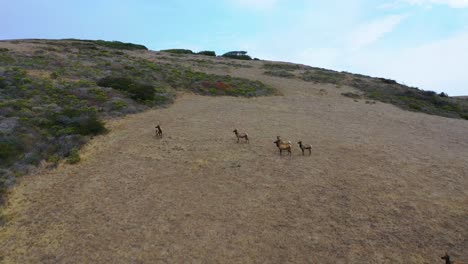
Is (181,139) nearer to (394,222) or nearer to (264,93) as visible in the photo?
(394,222)

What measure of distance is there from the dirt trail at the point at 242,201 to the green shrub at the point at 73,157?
1.49 feet

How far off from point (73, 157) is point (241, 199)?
11464 millimetres

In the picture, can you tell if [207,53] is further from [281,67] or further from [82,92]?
[82,92]

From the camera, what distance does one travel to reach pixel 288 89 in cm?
5250

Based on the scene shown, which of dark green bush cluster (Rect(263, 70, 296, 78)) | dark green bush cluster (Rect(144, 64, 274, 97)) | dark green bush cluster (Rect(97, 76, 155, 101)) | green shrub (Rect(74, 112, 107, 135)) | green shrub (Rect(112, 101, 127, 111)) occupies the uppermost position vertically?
dark green bush cluster (Rect(263, 70, 296, 78))

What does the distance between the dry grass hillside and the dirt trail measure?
73 millimetres

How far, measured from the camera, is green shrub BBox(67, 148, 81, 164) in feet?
76.3

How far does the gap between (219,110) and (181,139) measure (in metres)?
10.1

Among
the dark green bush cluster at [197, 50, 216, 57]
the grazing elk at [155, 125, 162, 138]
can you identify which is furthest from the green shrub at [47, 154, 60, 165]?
→ the dark green bush cluster at [197, 50, 216, 57]

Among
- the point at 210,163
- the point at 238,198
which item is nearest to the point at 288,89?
the point at 210,163

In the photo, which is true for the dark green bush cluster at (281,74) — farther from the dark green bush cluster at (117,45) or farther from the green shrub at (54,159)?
the green shrub at (54,159)

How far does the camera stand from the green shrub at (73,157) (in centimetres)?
2325

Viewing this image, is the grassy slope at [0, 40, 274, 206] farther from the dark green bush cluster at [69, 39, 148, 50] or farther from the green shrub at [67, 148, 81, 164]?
the dark green bush cluster at [69, 39, 148, 50]

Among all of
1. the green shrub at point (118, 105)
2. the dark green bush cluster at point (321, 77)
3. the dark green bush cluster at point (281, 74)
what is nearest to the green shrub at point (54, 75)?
the green shrub at point (118, 105)
